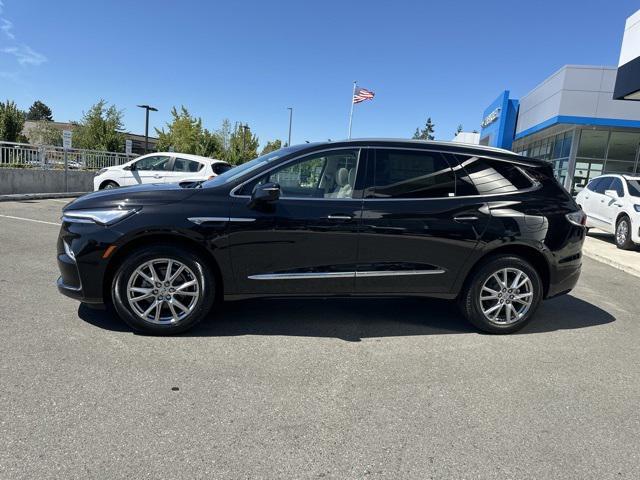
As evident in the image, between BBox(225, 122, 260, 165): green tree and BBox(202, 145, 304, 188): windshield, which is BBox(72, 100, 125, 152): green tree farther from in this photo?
BBox(202, 145, 304, 188): windshield

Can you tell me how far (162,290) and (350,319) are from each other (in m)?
1.82

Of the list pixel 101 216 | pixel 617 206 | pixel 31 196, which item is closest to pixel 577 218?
pixel 101 216

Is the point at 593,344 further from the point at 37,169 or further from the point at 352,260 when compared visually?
the point at 37,169

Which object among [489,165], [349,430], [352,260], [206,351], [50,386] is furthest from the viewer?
[489,165]

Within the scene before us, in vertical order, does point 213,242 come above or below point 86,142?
below

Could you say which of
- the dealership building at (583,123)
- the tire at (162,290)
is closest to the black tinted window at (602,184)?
the dealership building at (583,123)

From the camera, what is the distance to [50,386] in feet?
10.1

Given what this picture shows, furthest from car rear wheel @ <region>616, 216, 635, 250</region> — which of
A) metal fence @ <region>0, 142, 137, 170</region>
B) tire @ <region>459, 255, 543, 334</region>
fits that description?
metal fence @ <region>0, 142, 137, 170</region>

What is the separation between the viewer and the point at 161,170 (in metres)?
14.2

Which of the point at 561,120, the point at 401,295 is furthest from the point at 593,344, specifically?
the point at 561,120

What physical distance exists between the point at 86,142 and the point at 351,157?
38039mm

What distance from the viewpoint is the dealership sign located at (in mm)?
29794

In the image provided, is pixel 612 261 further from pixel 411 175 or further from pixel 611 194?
pixel 411 175

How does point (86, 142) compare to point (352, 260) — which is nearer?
point (352, 260)
